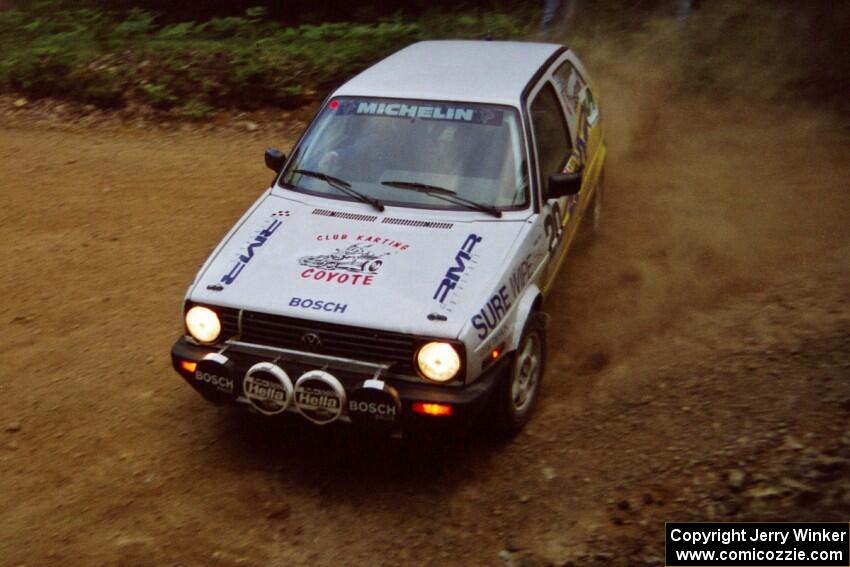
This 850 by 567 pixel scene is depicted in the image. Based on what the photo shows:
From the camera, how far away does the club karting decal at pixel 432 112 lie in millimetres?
5332

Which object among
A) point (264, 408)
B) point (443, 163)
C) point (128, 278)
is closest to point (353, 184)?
point (443, 163)

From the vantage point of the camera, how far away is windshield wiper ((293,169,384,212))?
5.07 meters

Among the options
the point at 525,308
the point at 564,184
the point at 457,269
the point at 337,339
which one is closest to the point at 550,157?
the point at 564,184

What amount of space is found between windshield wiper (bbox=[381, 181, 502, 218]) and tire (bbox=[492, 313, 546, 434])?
62 centimetres

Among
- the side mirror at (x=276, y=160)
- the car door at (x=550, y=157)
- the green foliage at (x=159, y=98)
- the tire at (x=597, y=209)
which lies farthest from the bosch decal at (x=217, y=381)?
the green foliage at (x=159, y=98)

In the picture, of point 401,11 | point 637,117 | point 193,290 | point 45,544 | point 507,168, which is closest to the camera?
point 45,544

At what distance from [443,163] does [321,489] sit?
6.35 ft

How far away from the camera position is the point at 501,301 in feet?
14.8

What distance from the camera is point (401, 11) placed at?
40.7 feet

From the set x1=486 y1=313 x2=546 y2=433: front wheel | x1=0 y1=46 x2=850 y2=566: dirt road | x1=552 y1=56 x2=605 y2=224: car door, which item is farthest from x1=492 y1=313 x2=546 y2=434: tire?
x1=552 y1=56 x2=605 y2=224: car door

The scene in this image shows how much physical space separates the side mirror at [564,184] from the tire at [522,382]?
71cm

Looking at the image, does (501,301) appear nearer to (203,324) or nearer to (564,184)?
(564,184)

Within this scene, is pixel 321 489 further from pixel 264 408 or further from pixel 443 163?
pixel 443 163

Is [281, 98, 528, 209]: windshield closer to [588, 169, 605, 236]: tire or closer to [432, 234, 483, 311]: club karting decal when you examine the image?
[432, 234, 483, 311]: club karting decal
